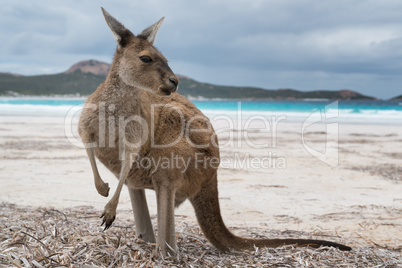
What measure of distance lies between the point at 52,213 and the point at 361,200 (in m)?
3.78

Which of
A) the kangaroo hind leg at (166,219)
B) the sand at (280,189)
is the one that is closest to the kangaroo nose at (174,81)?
the kangaroo hind leg at (166,219)

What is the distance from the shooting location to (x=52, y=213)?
374 centimetres

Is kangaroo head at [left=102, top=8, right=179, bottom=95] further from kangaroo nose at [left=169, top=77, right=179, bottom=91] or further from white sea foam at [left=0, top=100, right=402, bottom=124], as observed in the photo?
white sea foam at [left=0, top=100, right=402, bottom=124]

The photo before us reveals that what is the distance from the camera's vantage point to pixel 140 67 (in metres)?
2.66

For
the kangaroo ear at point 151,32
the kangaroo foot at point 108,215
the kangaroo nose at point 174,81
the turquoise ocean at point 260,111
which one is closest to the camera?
the kangaroo foot at point 108,215

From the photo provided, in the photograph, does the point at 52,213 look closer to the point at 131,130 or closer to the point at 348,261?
the point at 131,130

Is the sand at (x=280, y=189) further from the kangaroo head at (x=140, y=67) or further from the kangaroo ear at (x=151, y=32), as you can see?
the kangaroo ear at (x=151, y=32)

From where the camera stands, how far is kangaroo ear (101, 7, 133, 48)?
254 cm

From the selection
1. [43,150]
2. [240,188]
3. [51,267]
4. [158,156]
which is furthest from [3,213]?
[43,150]

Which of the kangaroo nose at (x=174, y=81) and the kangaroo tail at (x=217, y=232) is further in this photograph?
the kangaroo tail at (x=217, y=232)

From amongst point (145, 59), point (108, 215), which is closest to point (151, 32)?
point (145, 59)

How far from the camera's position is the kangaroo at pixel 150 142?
2510mm

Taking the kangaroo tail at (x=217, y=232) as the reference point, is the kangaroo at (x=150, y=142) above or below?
above

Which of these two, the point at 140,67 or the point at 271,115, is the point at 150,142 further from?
the point at 271,115
